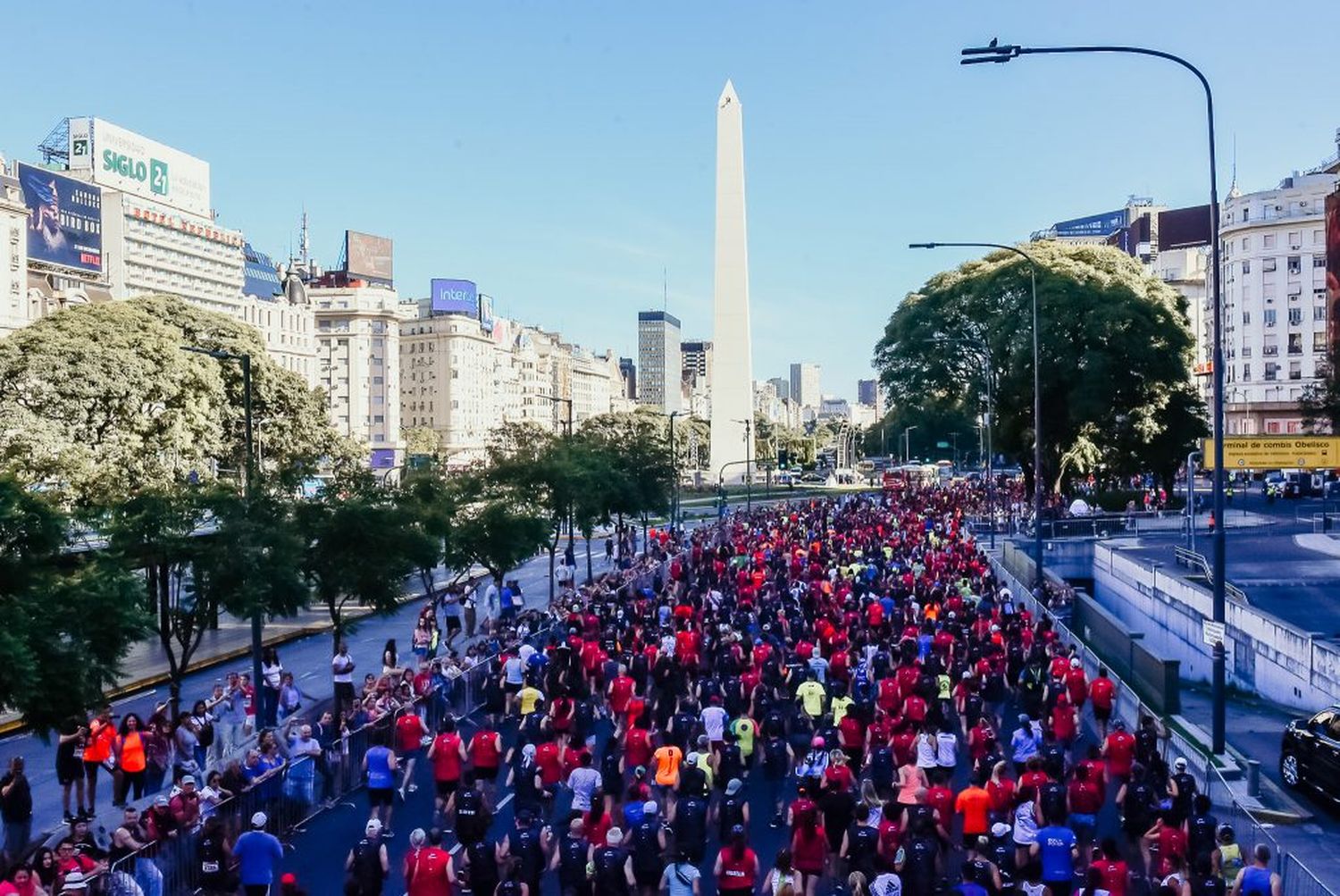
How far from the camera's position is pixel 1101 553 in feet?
124

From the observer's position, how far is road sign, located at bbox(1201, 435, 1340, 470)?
38844 millimetres

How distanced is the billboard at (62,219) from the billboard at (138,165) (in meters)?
9.27

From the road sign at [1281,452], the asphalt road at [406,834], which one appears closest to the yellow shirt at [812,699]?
the asphalt road at [406,834]

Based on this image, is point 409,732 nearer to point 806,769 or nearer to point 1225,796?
point 806,769

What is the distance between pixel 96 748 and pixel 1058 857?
10812mm

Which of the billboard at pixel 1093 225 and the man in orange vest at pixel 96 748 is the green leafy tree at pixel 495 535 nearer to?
the man in orange vest at pixel 96 748

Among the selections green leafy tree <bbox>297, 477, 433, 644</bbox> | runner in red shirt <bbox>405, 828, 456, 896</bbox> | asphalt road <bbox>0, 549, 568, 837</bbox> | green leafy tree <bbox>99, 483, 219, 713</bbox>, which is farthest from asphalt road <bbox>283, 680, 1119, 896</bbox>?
green leafy tree <bbox>297, 477, 433, 644</bbox>

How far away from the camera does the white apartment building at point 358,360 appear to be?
132375mm

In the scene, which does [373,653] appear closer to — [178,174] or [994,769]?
[994,769]

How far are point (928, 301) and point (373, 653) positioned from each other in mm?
37908

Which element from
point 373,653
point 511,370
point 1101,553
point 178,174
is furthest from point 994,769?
point 511,370

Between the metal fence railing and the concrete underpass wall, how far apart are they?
10.1ft

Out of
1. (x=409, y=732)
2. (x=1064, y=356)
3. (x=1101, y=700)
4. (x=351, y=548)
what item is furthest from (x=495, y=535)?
(x=1064, y=356)

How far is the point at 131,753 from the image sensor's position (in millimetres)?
14383
